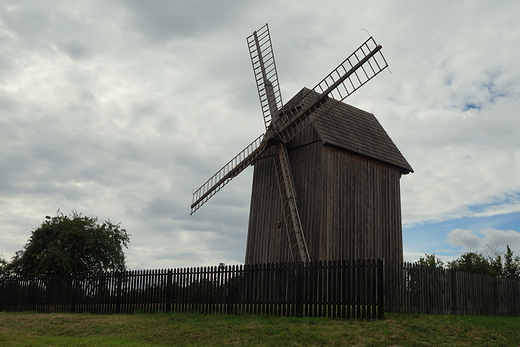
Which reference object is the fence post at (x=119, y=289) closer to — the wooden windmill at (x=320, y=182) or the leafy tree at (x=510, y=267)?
the wooden windmill at (x=320, y=182)

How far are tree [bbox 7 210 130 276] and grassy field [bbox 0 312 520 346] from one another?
16022 mm

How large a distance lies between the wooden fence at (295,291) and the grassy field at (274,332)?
761 millimetres

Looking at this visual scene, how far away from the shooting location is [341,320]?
1380cm

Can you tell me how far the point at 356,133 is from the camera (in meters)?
24.4

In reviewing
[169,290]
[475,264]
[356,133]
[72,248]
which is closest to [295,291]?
[169,290]

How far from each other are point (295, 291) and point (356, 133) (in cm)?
1102

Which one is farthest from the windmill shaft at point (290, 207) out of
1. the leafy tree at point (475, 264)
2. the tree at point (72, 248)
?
the leafy tree at point (475, 264)

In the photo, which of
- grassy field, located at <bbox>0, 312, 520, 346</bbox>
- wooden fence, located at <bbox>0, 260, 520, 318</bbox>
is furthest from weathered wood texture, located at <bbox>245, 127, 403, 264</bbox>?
grassy field, located at <bbox>0, 312, 520, 346</bbox>


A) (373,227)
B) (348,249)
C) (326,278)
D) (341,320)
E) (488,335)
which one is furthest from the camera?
(373,227)

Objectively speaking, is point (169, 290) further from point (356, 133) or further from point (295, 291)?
point (356, 133)

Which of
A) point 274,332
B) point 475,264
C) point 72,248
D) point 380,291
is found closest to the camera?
point 274,332

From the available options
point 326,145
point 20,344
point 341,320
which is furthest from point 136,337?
point 326,145

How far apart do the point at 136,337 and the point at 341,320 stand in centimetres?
563

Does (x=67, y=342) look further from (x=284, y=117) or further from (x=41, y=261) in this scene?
(x=41, y=261)
